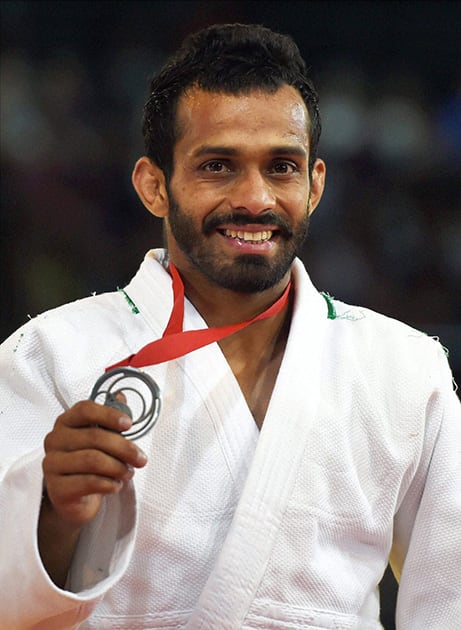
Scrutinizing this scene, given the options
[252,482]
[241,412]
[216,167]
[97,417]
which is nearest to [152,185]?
[216,167]

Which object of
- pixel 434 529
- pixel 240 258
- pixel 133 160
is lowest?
pixel 434 529

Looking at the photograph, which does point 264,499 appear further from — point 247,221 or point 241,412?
point 247,221

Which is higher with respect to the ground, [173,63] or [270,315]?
[173,63]

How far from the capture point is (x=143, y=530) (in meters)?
1.56

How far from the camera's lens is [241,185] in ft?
5.40

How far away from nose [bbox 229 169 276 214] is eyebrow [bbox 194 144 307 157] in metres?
0.04

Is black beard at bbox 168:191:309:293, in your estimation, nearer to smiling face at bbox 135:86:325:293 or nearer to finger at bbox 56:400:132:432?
smiling face at bbox 135:86:325:293

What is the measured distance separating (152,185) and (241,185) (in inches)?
10.3

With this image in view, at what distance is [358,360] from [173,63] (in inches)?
24.8

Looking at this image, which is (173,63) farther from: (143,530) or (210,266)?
(143,530)

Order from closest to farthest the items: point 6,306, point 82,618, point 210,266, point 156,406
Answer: point 156,406 → point 82,618 → point 210,266 → point 6,306

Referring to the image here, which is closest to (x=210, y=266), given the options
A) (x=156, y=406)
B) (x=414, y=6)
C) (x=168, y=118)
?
(x=168, y=118)

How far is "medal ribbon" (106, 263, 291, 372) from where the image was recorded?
1.53 m

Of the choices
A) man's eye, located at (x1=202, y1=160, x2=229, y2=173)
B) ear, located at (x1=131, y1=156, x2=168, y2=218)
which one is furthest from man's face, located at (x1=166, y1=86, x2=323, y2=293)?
ear, located at (x1=131, y1=156, x2=168, y2=218)
